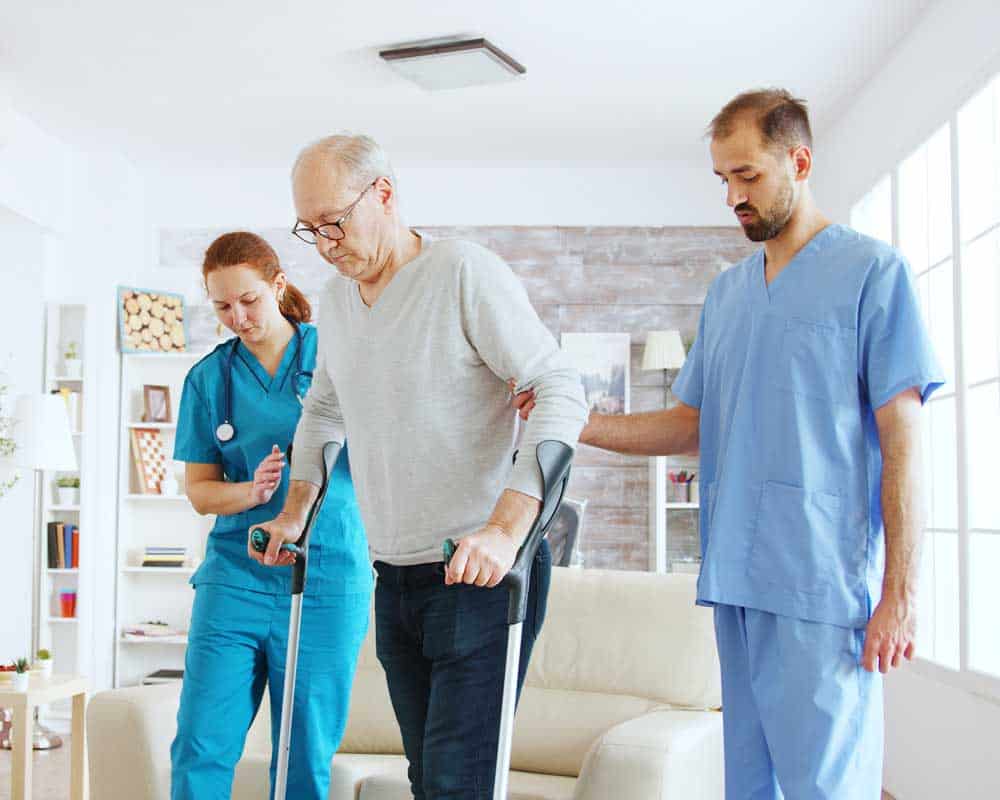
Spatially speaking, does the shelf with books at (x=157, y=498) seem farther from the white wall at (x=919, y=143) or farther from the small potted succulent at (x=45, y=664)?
the white wall at (x=919, y=143)

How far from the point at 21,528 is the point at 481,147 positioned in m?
3.15

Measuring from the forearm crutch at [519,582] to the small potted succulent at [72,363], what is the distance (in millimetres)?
5117

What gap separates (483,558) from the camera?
1.41m

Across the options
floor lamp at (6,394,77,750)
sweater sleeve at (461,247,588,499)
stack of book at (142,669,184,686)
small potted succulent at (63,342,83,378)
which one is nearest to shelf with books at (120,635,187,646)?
stack of book at (142,669,184,686)

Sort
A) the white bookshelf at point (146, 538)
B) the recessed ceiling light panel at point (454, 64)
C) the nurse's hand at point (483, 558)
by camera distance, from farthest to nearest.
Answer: the white bookshelf at point (146, 538), the recessed ceiling light panel at point (454, 64), the nurse's hand at point (483, 558)

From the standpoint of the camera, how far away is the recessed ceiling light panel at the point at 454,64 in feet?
16.0

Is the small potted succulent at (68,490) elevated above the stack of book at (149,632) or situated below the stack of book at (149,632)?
above

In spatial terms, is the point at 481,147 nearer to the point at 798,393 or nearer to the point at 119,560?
the point at 119,560

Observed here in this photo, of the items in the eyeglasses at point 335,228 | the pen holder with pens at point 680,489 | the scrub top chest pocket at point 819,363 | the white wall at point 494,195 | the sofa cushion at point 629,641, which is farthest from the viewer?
the white wall at point 494,195

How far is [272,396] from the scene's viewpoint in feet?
7.59

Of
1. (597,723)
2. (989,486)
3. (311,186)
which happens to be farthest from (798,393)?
(989,486)

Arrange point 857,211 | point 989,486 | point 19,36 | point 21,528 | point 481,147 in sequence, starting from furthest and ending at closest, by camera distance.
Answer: point 481,147
point 21,528
point 857,211
point 19,36
point 989,486

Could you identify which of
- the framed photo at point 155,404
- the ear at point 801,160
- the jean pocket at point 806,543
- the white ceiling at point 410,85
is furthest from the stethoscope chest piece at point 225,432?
the framed photo at point 155,404

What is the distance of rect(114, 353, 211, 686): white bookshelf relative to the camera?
6355 millimetres
